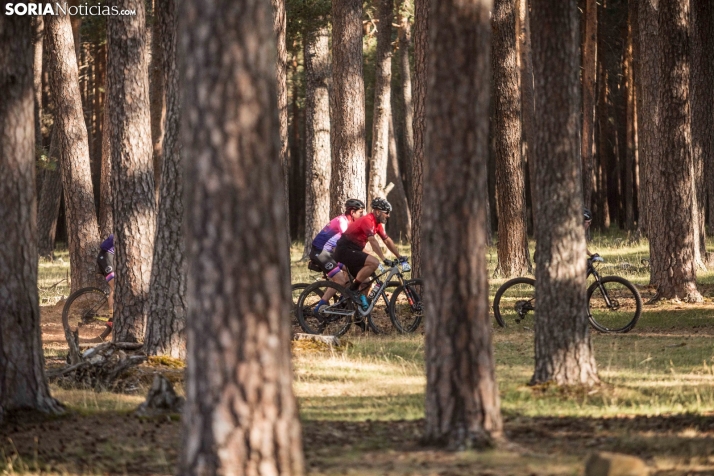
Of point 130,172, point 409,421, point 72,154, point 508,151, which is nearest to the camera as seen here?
point 409,421

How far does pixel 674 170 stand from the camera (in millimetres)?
15492

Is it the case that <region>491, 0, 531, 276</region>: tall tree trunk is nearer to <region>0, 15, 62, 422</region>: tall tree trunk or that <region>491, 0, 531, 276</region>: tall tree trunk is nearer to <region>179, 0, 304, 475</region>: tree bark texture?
<region>0, 15, 62, 422</region>: tall tree trunk

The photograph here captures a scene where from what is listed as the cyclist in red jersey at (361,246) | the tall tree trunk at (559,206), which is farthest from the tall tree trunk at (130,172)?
the tall tree trunk at (559,206)

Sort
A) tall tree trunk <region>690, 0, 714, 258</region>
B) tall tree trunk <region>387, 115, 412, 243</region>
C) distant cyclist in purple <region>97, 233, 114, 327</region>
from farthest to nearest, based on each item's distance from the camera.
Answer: tall tree trunk <region>387, 115, 412, 243</region>, tall tree trunk <region>690, 0, 714, 258</region>, distant cyclist in purple <region>97, 233, 114, 327</region>

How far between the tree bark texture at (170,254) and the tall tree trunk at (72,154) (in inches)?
285

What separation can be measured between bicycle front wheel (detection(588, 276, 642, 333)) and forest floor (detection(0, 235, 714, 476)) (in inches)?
41.2

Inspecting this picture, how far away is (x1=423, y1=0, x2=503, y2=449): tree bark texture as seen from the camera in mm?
6586

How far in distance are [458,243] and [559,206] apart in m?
2.27

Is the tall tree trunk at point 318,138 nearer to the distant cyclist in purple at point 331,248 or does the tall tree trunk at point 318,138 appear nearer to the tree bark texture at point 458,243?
the distant cyclist in purple at point 331,248

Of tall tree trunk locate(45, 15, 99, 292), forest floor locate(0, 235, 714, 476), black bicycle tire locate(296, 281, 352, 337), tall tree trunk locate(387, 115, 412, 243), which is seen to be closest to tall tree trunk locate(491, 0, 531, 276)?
black bicycle tire locate(296, 281, 352, 337)

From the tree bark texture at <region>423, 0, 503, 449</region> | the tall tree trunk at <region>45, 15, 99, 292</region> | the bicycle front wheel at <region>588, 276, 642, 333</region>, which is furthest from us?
the tall tree trunk at <region>45, 15, 99, 292</region>

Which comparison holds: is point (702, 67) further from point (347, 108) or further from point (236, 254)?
point (236, 254)

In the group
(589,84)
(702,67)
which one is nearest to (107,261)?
(702,67)

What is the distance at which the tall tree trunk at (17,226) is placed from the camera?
7656 millimetres
